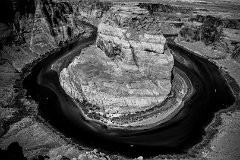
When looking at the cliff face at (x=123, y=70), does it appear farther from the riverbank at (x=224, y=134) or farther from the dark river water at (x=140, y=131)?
the riverbank at (x=224, y=134)

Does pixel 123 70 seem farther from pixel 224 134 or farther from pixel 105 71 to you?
pixel 224 134

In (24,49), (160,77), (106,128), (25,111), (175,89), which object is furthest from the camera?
(24,49)

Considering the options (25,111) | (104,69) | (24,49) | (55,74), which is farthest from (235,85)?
(24,49)

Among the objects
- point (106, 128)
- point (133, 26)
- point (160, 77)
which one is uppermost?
point (133, 26)

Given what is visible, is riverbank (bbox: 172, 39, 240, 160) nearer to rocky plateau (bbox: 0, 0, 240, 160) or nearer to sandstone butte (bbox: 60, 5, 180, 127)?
rocky plateau (bbox: 0, 0, 240, 160)

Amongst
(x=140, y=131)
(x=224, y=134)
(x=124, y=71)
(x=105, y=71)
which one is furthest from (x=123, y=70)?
(x=224, y=134)

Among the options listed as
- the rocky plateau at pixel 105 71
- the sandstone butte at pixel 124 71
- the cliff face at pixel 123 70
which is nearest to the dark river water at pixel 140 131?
the rocky plateau at pixel 105 71

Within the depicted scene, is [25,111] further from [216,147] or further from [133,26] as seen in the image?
[216,147]

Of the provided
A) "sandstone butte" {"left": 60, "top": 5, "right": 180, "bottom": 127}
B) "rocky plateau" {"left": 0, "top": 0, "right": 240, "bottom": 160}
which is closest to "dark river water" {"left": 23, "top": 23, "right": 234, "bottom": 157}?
"rocky plateau" {"left": 0, "top": 0, "right": 240, "bottom": 160}

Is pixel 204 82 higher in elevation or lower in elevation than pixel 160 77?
lower
